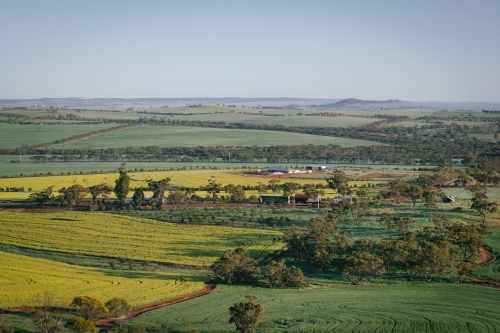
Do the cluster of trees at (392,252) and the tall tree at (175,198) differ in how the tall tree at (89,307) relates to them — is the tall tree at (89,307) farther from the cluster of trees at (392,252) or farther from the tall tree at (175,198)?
the tall tree at (175,198)

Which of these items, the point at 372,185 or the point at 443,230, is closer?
the point at 443,230

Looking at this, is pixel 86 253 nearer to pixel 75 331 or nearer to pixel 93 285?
pixel 93 285

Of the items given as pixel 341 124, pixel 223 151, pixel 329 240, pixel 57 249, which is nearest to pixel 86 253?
pixel 57 249

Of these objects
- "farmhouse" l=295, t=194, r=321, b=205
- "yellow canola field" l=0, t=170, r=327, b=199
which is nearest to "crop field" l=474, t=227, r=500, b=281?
"farmhouse" l=295, t=194, r=321, b=205

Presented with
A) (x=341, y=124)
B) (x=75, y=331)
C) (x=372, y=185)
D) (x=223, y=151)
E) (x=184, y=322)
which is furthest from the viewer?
(x=341, y=124)

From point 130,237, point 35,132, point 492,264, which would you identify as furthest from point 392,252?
point 35,132

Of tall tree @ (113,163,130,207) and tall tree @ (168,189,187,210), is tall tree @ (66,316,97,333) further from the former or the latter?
tall tree @ (113,163,130,207)

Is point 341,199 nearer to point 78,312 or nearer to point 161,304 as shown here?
point 161,304
